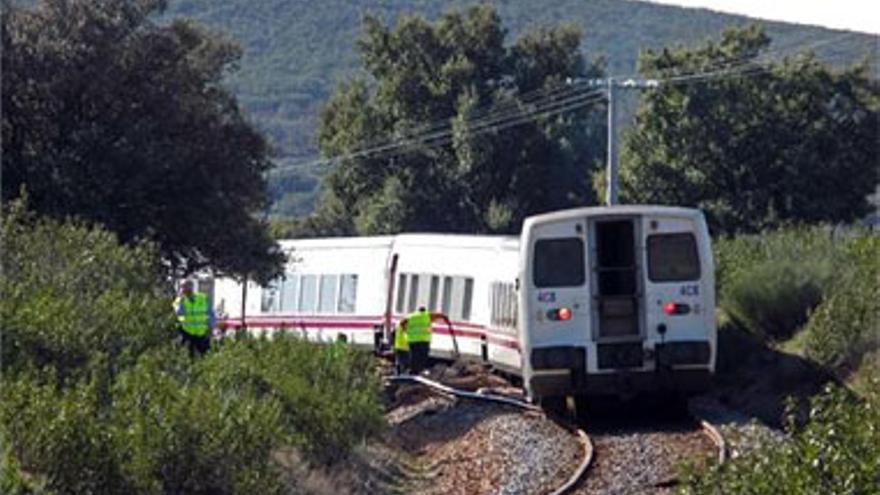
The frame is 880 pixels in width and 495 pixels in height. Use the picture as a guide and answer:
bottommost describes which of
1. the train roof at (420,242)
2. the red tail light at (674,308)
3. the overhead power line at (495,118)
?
the red tail light at (674,308)

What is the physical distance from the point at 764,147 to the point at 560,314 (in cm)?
3554

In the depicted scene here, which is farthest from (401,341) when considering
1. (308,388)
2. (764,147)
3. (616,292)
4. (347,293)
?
(764,147)

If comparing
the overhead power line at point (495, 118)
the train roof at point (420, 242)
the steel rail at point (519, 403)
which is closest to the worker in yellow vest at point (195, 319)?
the steel rail at point (519, 403)

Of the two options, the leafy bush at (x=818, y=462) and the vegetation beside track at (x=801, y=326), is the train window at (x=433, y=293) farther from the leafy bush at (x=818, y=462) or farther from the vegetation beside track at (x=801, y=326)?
the leafy bush at (x=818, y=462)

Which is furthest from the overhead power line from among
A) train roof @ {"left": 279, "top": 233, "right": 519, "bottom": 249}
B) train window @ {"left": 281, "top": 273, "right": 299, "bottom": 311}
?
train window @ {"left": 281, "top": 273, "right": 299, "bottom": 311}

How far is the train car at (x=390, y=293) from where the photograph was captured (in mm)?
33094

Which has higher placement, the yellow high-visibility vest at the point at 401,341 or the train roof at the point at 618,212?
the train roof at the point at 618,212

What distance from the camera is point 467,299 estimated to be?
35594mm

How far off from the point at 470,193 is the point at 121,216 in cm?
3591

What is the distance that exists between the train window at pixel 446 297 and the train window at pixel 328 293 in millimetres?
6665

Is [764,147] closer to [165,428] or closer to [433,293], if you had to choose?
[433,293]

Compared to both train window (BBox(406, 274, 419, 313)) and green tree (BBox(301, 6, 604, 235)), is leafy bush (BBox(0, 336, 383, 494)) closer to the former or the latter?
train window (BBox(406, 274, 419, 313))

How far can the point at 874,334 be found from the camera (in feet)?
100

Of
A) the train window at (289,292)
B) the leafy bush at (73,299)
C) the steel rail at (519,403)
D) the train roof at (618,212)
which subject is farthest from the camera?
the train window at (289,292)
